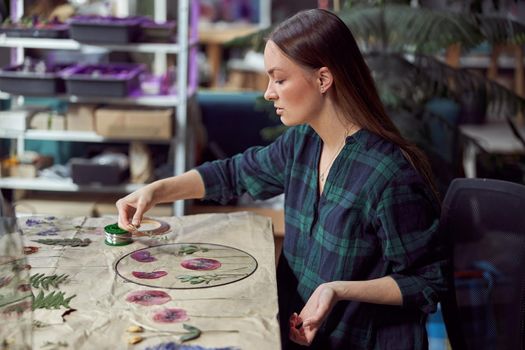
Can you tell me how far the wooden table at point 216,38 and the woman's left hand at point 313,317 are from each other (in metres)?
5.43

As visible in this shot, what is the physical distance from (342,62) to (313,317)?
1.67 ft

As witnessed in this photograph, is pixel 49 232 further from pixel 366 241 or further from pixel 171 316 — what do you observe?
pixel 366 241

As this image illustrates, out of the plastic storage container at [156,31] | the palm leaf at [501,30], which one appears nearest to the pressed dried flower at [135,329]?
the palm leaf at [501,30]

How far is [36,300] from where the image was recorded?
1.37 meters

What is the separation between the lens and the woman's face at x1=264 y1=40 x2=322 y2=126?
1.60m

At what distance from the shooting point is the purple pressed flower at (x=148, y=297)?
1371 mm

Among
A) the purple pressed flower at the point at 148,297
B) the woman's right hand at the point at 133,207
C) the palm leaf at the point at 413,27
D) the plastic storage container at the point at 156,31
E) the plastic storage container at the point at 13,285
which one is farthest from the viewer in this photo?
the plastic storage container at the point at 156,31

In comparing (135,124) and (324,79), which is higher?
(324,79)

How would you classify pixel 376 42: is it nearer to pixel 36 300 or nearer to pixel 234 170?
pixel 234 170

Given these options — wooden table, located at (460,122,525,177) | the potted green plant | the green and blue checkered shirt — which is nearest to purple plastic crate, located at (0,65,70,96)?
the potted green plant

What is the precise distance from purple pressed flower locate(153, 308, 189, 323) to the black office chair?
0.66 m

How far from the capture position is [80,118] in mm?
3664

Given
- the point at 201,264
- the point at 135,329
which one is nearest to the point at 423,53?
the point at 201,264

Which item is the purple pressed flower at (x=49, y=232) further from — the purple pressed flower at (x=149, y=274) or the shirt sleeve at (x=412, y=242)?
the shirt sleeve at (x=412, y=242)
